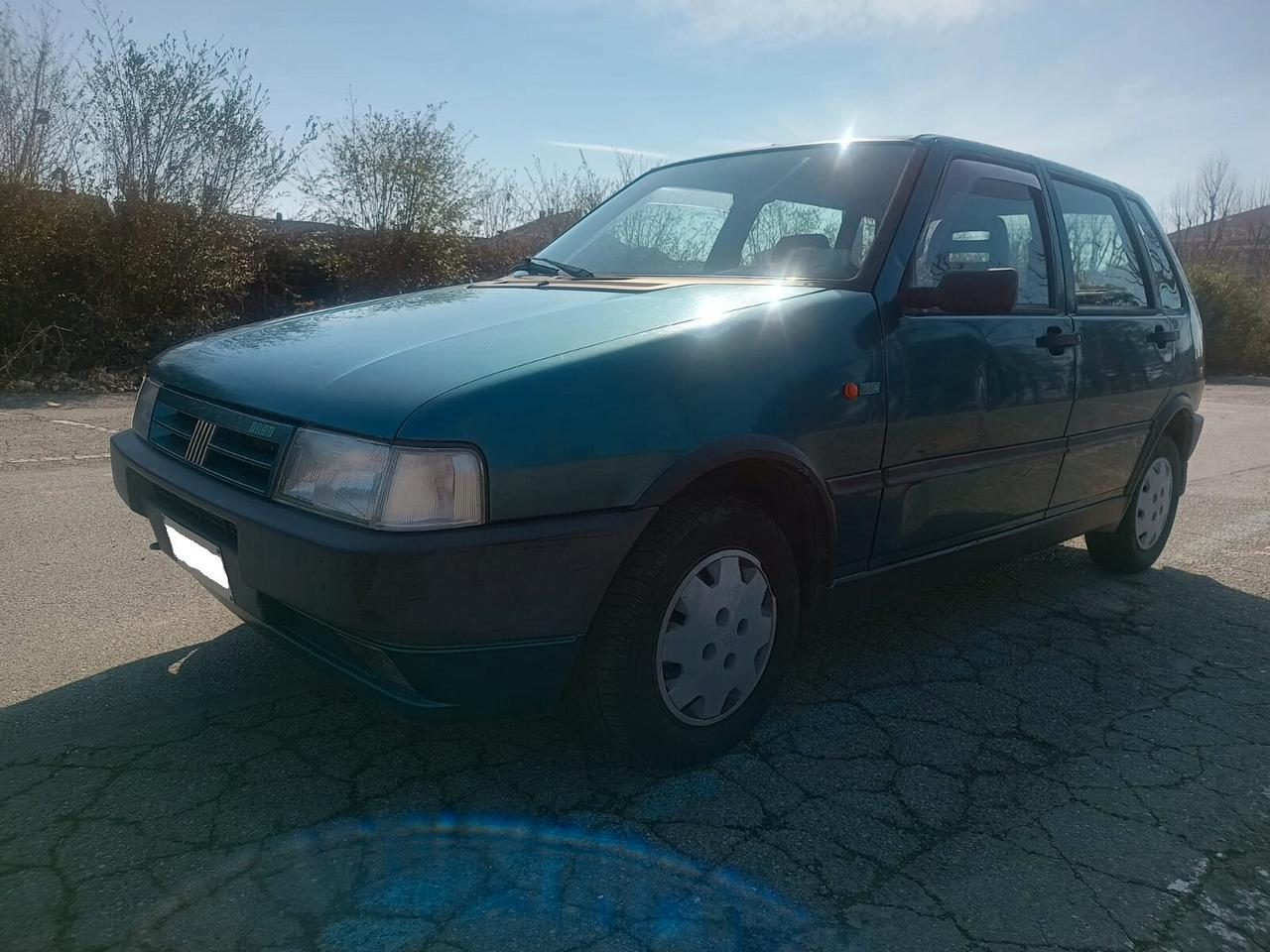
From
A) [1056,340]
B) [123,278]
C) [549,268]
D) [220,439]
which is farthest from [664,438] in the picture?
[123,278]

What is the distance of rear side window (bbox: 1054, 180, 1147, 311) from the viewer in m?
3.87

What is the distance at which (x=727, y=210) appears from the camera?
138 inches

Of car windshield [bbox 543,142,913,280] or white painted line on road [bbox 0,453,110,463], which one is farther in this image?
white painted line on road [bbox 0,453,110,463]

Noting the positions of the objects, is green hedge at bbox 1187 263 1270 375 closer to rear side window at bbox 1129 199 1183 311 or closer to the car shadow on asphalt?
rear side window at bbox 1129 199 1183 311

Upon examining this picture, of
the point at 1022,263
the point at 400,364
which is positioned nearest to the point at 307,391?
the point at 400,364

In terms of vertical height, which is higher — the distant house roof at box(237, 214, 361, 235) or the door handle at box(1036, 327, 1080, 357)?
the distant house roof at box(237, 214, 361, 235)

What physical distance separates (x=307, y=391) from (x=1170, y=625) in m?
3.54

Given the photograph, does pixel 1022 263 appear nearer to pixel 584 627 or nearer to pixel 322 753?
pixel 584 627

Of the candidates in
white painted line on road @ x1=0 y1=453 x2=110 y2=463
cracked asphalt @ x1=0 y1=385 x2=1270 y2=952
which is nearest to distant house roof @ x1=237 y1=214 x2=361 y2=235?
white painted line on road @ x1=0 y1=453 x2=110 y2=463

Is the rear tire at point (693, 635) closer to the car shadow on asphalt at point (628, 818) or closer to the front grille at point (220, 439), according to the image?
the car shadow on asphalt at point (628, 818)

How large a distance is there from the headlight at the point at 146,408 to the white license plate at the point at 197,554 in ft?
1.28

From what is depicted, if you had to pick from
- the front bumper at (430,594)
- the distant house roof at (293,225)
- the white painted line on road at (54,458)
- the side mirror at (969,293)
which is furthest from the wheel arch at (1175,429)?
the distant house roof at (293,225)

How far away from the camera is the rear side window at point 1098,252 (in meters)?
3.87

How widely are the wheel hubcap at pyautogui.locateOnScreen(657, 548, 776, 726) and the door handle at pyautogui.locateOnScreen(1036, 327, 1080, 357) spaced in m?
1.56
